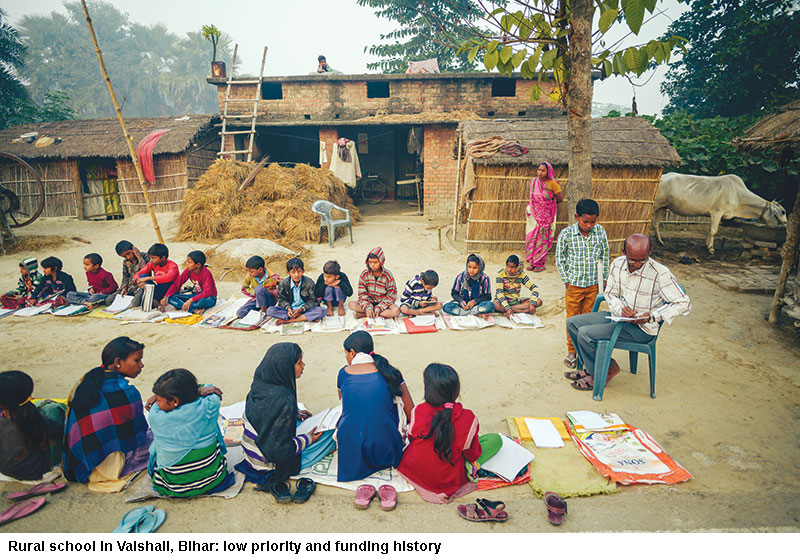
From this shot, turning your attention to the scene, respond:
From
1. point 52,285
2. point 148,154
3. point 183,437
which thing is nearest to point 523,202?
point 183,437

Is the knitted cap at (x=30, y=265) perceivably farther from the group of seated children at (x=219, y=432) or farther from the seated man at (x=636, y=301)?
the seated man at (x=636, y=301)

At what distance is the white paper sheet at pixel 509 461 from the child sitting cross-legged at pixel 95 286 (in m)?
6.24

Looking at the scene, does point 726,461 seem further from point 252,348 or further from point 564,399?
point 252,348

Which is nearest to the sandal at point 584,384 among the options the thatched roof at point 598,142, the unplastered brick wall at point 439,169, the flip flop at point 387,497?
the flip flop at point 387,497

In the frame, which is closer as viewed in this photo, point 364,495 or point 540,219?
point 364,495

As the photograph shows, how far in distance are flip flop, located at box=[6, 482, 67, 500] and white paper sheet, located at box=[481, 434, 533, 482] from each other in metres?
2.79

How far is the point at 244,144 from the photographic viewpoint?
15258 millimetres

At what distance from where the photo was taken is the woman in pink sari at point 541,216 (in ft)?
26.6

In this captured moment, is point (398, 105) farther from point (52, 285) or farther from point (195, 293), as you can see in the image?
point (52, 285)

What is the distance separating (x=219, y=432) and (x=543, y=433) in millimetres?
2364

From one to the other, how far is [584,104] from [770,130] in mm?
2626

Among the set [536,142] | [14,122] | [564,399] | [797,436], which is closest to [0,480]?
[564,399]

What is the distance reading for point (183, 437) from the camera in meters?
2.56

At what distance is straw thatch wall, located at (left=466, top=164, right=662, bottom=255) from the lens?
898 cm
